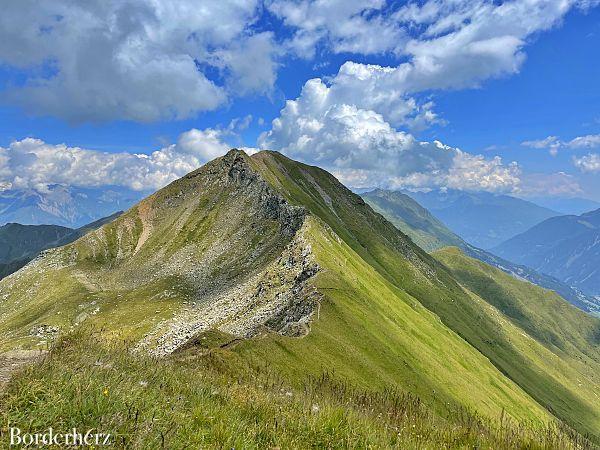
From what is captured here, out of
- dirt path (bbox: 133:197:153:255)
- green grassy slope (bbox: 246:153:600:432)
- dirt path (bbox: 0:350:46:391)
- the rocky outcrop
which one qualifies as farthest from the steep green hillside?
green grassy slope (bbox: 246:153:600:432)

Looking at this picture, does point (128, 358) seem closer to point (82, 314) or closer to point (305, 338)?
point (305, 338)

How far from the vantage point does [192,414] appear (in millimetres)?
7246

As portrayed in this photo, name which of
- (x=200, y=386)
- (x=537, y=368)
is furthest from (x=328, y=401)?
(x=537, y=368)

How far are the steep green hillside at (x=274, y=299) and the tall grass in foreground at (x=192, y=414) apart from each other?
2.84 meters

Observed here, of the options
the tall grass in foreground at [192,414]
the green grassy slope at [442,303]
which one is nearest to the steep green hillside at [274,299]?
the green grassy slope at [442,303]

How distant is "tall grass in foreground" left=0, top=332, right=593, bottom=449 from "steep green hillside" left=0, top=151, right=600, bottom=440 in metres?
2.84

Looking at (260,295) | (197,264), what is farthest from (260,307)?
(197,264)

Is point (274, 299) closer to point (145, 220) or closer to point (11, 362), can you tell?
point (11, 362)

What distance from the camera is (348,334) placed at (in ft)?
180

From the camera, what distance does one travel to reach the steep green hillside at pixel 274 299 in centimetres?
5144

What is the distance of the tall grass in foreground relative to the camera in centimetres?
615

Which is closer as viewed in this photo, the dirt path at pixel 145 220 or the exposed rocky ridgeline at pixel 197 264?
the exposed rocky ridgeline at pixel 197 264

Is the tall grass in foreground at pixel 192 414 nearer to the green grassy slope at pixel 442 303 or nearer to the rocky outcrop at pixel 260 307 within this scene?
the rocky outcrop at pixel 260 307

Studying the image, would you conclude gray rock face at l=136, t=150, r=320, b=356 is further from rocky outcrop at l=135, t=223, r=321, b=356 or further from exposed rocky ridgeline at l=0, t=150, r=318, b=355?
exposed rocky ridgeline at l=0, t=150, r=318, b=355
